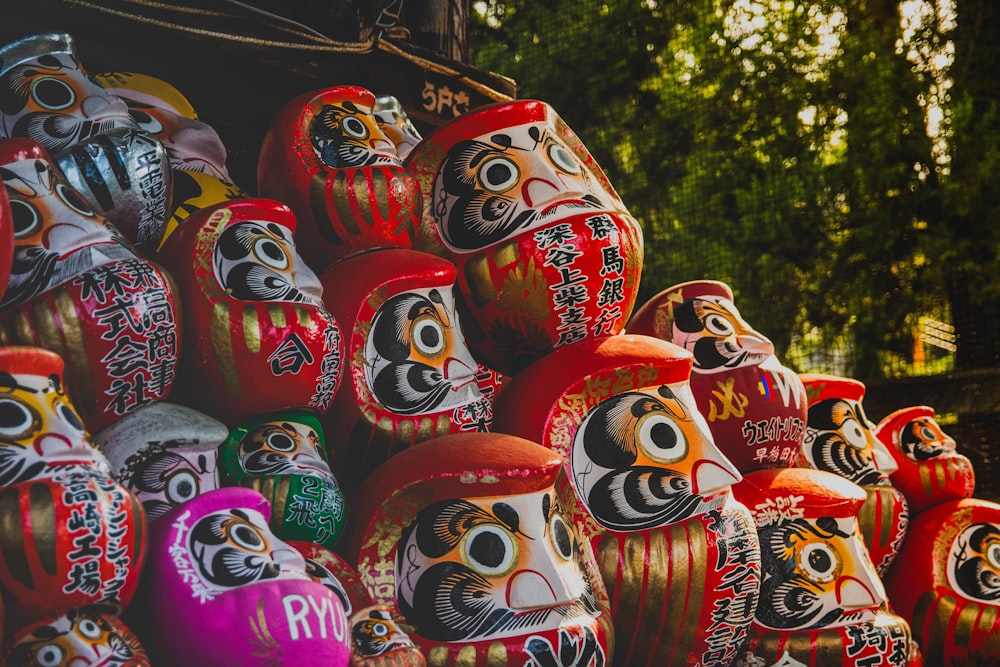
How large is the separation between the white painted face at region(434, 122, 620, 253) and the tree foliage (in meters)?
3.52

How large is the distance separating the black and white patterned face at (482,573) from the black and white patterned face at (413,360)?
20cm

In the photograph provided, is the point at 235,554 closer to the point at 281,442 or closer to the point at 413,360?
the point at 281,442

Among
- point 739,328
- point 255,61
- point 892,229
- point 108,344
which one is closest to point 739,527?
point 739,328

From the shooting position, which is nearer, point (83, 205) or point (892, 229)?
point (83, 205)

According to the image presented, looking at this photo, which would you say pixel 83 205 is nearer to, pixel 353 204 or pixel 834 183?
pixel 353 204

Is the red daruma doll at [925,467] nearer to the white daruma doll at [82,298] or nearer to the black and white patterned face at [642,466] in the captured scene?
the black and white patterned face at [642,466]

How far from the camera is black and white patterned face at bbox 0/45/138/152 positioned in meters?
1.18

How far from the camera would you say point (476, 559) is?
3.65 feet

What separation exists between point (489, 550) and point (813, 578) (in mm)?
584

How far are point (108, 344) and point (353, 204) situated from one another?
1.41 feet

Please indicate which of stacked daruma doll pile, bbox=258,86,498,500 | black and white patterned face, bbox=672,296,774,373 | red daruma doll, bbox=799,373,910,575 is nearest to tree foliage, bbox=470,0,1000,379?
red daruma doll, bbox=799,373,910,575

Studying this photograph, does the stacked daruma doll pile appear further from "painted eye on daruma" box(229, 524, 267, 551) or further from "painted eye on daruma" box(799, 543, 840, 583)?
"painted eye on daruma" box(799, 543, 840, 583)

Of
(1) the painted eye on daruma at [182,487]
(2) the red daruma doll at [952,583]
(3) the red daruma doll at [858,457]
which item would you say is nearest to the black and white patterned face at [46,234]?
(1) the painted eye on daruma at [182,487]

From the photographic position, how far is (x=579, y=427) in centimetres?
132
